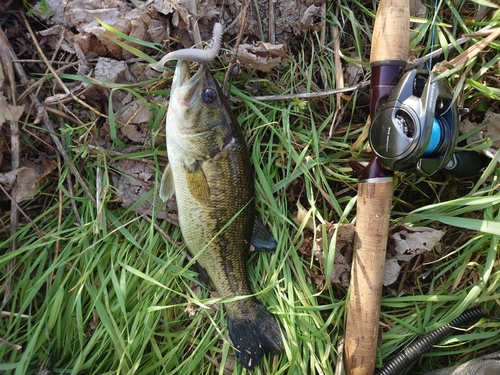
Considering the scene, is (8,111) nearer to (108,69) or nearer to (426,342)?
(108,69)

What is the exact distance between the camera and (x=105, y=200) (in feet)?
7.86

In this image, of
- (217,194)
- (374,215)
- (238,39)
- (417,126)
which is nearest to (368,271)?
(374,215)

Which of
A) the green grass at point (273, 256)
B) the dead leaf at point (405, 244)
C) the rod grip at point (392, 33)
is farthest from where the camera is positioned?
the dead leaf at point (405, 244)

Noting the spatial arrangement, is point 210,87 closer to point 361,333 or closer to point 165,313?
point 165,313

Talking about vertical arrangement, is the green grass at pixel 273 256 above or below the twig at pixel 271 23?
below

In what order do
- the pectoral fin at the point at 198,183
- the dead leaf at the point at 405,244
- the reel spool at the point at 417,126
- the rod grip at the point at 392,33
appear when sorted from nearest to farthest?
the reel spool at the point at 417,126
the rod grip at the point at 392,33
the pectoral fin at the point at 198,183
the dead leaf at the point at 405,244

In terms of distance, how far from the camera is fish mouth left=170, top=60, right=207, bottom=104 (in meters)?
2.06

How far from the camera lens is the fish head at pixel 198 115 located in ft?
6.79

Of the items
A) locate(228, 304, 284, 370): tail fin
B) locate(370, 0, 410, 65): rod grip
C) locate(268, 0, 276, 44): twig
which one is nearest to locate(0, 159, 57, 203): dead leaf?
locate(228, 304, 284, 370): tail fin

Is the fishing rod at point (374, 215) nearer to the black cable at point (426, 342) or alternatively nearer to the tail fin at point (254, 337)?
the black cable at point (426, 342)

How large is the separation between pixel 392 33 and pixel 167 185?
5.26 feet

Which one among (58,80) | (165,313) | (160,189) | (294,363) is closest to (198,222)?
(160,189)

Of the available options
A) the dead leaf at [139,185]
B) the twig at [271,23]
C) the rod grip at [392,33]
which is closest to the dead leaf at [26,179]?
the dead leaf at [139,185]

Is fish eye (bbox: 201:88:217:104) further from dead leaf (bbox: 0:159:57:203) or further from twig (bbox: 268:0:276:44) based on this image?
dead leaf (bbox: 0:159:57:203)
